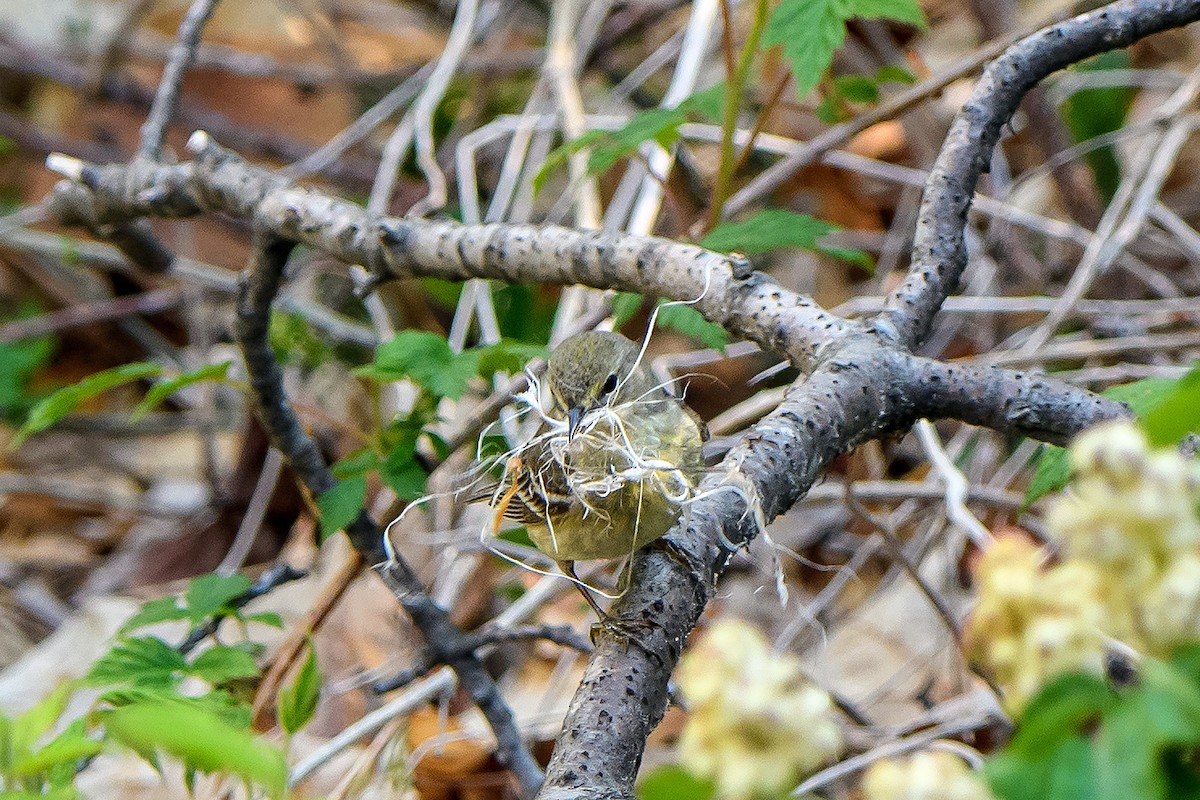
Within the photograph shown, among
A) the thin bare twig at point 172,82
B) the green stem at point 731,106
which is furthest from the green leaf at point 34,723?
the thin bare twig at point 172,82

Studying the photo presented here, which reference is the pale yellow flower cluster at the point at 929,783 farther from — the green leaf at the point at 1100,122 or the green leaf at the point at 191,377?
the green leaf at the point at 1100,122

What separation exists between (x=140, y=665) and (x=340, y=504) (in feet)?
1.41

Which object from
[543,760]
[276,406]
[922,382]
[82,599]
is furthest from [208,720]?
[82,599]

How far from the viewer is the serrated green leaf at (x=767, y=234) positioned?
208cm

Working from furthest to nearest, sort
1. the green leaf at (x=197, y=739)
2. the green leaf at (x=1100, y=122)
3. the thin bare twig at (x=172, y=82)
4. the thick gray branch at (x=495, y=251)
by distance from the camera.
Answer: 1. the green leaf at (x=1100, y=122)
2. the thin bare twig at (x=172, y=82)
3. the thick gray branch at (x=495, y=251)
4. the green leaf at (x=197, y=739)

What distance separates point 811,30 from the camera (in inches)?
82.3

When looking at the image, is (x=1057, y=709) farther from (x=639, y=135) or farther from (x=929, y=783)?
(x=639, y=135)

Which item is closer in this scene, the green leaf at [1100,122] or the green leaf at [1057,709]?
the green leaf at [1057,709]

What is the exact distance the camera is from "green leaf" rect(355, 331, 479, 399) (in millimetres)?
1920

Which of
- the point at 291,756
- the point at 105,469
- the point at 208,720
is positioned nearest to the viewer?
the point at 208,720

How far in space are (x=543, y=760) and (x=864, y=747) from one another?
87 centimetres

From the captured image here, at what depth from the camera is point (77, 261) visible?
459 cm

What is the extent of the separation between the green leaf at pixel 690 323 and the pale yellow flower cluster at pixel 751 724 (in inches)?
52.0

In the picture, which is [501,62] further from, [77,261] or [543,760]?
[543,760]
